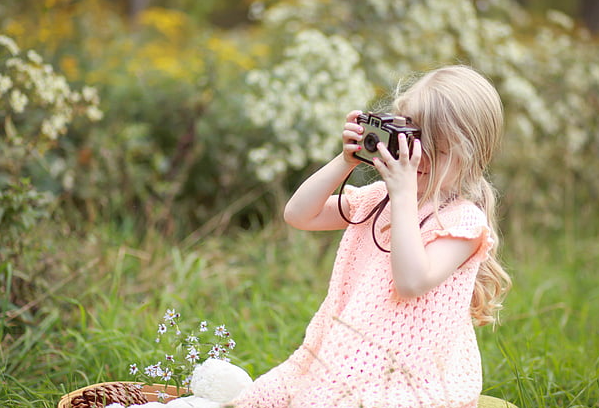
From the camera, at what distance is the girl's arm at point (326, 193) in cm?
198

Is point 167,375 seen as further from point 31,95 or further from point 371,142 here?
point 31,95

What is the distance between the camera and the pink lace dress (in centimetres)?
182

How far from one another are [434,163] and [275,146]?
7.78 ft

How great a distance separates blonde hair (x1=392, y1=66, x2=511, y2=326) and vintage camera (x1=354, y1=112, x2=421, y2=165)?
0.21 feet

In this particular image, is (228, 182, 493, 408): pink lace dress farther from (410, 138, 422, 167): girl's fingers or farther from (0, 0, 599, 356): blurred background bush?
(0, 0, 599, 356): blurred background bush

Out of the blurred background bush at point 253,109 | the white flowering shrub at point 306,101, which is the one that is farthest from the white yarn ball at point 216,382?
the white flowering shrub at point 306,101

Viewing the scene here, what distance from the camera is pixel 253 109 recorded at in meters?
4.02

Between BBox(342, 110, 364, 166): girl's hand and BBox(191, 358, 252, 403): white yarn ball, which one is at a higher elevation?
BBox(342, 110, 364, 166): girl's hand

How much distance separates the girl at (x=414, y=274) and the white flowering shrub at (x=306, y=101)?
196 cm

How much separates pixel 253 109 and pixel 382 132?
7.36ft

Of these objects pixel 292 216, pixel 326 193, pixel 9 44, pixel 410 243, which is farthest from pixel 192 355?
pixel 9 44

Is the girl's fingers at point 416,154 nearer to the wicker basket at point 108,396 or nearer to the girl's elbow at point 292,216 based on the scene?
the girl's elbow at point 292,216

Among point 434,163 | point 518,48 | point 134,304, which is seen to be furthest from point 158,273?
point 518,48

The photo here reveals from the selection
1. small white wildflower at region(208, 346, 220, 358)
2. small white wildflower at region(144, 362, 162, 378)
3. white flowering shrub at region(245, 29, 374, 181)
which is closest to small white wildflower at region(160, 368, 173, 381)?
small white wildflower at region(144, 362, 162, 378)
